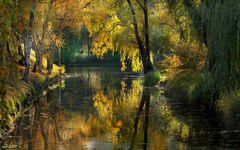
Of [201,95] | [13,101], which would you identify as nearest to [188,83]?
[201,95]

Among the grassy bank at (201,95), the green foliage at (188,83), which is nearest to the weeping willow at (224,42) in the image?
the grassy bank at (201,95)

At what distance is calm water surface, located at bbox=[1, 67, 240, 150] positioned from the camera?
1533 cm

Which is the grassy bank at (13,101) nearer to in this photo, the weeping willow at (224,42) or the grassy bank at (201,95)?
the weeping willow at (224,42)

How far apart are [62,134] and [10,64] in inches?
331

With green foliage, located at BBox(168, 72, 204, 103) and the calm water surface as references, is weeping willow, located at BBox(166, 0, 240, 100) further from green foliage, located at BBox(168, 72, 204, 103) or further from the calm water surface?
green foliage, located at BBox(168, 72, 204, 103)

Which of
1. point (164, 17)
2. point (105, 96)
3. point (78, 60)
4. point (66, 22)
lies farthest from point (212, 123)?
point (78, 60)

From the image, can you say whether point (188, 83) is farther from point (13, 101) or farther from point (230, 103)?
point (13, 101)

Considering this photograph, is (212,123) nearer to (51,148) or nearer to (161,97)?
(51,148)

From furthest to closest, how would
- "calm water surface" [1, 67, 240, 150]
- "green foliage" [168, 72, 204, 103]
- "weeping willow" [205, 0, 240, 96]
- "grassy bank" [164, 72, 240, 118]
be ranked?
"green foliage" [168, 72, 204, 103]
"grassy bank" [164, 72, 240, 118]
"weeping willow" [205, 0, 240, 96]
"calm water surface" [1, 67, 240, 150]

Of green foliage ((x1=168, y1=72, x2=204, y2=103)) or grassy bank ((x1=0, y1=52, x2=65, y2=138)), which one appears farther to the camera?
green foliage ((x1=168, y1=72, x2=204, y2=103))

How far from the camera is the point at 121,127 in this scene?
1920cm

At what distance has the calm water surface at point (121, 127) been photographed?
50.3 ft

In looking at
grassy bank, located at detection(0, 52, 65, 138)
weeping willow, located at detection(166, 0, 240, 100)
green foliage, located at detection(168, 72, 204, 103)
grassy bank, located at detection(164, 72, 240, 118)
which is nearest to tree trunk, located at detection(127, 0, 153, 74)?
grassy bank, located at detection(164, 72, 240, 118)

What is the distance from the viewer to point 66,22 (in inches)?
1907
